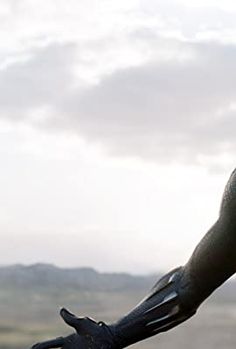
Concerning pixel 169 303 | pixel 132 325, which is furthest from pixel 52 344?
pixel 169 303

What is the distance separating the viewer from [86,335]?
121 inches

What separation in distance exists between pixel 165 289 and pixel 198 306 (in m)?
0.10

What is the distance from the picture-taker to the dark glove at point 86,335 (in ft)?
10.0

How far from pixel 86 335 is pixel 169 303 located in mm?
237

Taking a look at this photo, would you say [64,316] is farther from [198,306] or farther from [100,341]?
[198,306]

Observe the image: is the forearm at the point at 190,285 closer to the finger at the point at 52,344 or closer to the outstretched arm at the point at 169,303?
the outstretched arm at the point at 169,303

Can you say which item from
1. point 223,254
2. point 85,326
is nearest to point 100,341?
point 85,326

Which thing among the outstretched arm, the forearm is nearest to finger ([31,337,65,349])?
the outstretched arm

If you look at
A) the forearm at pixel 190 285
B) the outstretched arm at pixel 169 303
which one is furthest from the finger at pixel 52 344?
the forearm at pixel 190 285

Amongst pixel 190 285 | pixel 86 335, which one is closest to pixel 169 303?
pixel 190 285

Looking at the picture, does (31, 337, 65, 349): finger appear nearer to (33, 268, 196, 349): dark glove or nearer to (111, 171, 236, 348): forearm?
(33, 268, 196, 349): dark glove

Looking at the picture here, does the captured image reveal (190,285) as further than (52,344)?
No

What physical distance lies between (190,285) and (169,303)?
4.2 inches

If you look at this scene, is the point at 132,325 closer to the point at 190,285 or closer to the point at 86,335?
the point at 86,335
